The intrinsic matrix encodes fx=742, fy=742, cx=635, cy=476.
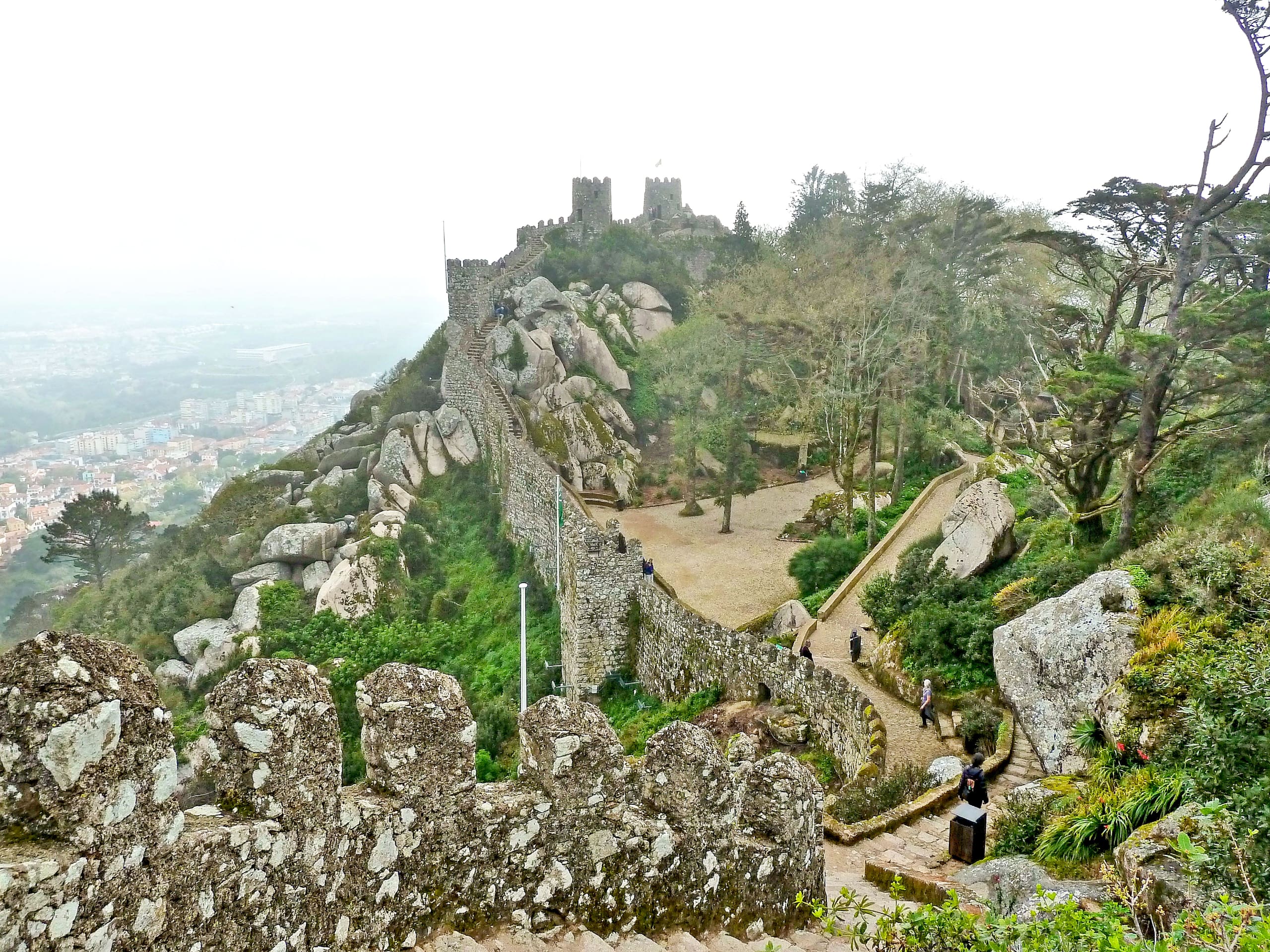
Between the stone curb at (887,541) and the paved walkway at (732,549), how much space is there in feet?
6.18

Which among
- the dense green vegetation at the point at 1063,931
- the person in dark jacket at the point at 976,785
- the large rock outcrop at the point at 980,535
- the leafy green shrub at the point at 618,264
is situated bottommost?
the person in dark jacket at the point at 976,785

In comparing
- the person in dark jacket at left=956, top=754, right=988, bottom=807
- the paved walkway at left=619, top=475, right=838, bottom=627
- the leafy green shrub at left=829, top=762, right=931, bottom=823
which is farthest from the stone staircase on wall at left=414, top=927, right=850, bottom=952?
the paved walkway at left=619, top=475, right=838, bottom=627

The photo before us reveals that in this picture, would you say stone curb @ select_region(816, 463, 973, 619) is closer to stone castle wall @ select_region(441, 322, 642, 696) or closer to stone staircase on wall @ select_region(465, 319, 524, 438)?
stone castle wall @ select_region(441, 322, 642, 696)

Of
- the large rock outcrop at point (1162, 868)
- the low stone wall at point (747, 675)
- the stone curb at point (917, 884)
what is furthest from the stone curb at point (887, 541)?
the large rock outcrop at point (1162, 868)

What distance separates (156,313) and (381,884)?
148 meters

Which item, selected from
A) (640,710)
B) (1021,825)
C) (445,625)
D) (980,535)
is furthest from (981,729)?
(445,625)

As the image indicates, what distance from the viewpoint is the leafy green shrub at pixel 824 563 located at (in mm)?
20891

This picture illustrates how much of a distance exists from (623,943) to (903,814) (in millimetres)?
6260

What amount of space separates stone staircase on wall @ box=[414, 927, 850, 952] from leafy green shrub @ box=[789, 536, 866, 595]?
53.1ft

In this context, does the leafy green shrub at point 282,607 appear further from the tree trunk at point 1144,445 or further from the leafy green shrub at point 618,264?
the leafy green shrub at point 618,264

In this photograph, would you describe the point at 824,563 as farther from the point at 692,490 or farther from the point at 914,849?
the point at 914,849

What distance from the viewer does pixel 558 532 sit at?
20125 millimetres

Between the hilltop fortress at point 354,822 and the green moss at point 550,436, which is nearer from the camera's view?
the hilltop fortress at point 354,822

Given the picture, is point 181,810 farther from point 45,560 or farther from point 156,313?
point 156,313
